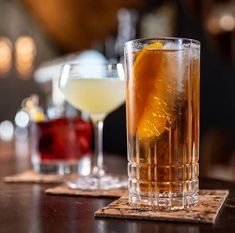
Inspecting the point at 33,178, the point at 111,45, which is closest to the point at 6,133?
the point at 111,45

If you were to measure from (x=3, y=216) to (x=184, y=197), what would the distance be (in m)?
0.24

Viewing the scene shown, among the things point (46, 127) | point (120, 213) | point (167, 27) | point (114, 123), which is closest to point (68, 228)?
point (120, 213)

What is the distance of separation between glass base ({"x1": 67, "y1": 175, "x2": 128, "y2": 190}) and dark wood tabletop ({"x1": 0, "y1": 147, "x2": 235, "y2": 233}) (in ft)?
0.23

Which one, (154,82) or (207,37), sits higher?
(207,37)

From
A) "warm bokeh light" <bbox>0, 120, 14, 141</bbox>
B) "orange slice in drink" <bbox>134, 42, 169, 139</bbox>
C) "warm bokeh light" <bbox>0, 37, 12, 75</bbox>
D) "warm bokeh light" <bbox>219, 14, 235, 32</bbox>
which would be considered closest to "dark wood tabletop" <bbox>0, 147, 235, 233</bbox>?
"orange slice in drink" <bbox>134, 42, 169, 139</bbox>

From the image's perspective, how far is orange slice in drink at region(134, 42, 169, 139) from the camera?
727 mm

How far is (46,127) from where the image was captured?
1.28 m

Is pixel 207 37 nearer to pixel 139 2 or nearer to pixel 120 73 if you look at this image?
pixel 139 2

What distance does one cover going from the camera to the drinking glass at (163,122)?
2.38 feet

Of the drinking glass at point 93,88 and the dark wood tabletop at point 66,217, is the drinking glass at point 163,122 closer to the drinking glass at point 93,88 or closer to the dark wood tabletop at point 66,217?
the dark wood tabletop at point 66,217

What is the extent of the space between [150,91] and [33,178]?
18.4 inches

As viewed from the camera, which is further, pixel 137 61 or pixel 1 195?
pixel 1 195

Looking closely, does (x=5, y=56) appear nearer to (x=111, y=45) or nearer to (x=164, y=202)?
(x=111, y=45)

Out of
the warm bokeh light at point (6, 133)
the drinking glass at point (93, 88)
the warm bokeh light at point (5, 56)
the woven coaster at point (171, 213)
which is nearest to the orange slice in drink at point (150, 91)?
the woven coaster at point (171, 213)
